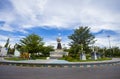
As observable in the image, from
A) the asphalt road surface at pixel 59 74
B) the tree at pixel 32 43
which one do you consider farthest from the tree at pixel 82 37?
the asphalt road surface at pixel 59 74

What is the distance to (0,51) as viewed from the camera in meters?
65.2

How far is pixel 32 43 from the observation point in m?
56.1

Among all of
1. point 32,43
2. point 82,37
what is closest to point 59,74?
point 32,43

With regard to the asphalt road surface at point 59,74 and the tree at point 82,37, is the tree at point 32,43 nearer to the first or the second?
the tree at point 82,37

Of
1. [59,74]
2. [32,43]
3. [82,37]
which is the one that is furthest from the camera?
[82,37]

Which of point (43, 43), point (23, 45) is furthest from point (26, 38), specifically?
point (43, 43)

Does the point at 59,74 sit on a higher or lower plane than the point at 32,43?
lower

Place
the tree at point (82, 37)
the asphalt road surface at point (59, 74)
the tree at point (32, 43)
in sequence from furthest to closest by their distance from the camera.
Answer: the tree at point (82, 37)
the tree at point (32, 43)
the asphalt road surface at point (59, 74)

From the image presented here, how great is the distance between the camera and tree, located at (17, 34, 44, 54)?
55.1 meters

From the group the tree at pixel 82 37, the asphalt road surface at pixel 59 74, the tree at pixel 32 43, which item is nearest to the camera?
the asphalt road surface at pixel 59 74

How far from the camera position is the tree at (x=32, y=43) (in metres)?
55.1

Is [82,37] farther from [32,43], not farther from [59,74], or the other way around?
[59,74]

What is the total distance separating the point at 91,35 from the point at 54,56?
2430 cm

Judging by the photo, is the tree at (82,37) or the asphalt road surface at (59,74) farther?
the tree at (82,37)
